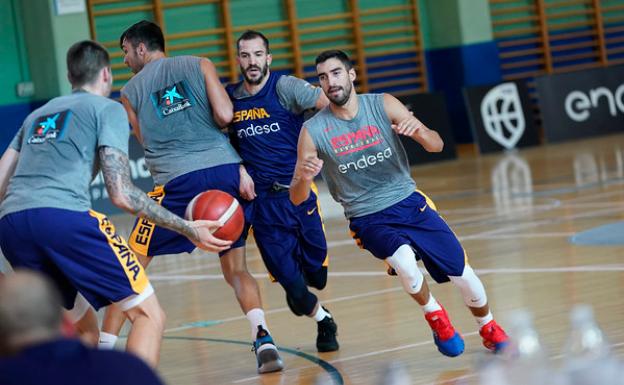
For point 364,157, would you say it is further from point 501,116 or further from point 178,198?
point 501,116

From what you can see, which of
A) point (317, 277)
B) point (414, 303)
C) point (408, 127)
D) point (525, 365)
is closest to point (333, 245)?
point (414, 303)

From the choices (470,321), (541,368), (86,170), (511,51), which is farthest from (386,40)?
(541,368)

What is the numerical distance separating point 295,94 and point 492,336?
5.74ft

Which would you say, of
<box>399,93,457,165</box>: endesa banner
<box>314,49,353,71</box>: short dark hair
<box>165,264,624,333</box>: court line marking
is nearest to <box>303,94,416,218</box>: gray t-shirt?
<box>314,49,353,71</box>: short dark hair

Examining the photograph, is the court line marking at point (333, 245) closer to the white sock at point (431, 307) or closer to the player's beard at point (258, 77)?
the player's beard at point (258, 77)

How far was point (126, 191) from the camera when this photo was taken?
16.5 feet

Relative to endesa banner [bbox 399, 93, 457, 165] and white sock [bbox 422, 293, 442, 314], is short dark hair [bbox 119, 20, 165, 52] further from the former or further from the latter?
endesa banner [bbox 399, 93, 457, 165]

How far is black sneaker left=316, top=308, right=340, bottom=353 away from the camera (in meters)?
6.57

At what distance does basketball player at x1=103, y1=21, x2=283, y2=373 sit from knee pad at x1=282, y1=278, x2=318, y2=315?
21 centimetres

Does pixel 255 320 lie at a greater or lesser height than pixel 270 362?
greater

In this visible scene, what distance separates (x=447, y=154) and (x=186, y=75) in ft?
42.1

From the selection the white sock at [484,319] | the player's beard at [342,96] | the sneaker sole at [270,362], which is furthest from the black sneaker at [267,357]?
the player's beard at [342,96]

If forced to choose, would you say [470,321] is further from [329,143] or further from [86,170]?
[86,170]

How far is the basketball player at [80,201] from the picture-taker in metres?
4.86
